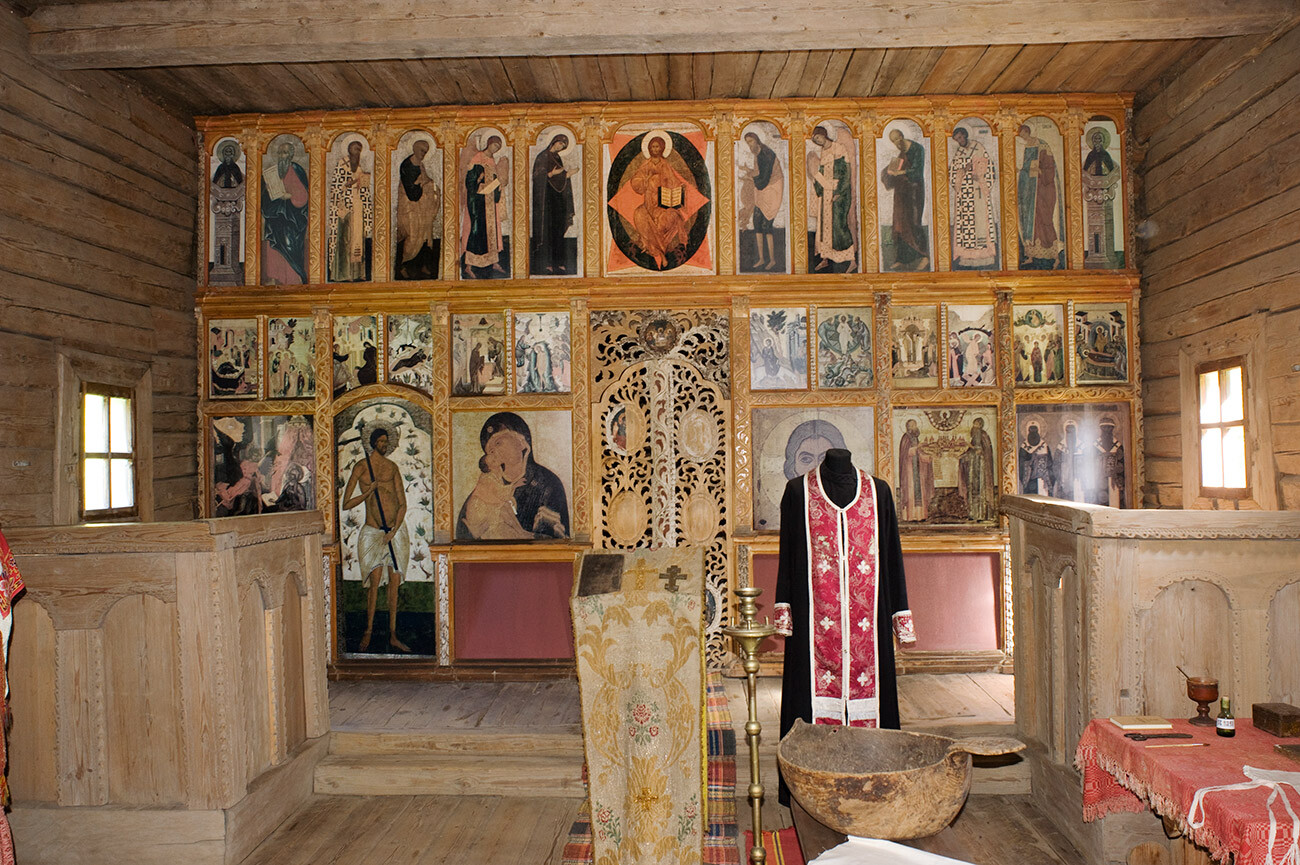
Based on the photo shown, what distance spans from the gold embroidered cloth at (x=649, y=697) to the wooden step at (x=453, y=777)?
2223 millimetres

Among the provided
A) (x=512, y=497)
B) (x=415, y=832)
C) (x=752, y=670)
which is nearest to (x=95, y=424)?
(x=512, y=497)

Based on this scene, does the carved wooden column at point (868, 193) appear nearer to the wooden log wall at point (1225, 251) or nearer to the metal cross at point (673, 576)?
the wooden log wall at point (1225, 251)

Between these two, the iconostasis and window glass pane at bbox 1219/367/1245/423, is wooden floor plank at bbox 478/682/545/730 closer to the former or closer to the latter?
the iconostasis

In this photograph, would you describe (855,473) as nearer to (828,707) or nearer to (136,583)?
(828,707)

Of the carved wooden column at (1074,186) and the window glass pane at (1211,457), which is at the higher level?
the carved wooden column at (1074,186)

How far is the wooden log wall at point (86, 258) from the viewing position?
5430 millimetres

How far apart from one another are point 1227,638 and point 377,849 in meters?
4.50

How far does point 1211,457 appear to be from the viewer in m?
6.16

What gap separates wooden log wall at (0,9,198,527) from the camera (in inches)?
214

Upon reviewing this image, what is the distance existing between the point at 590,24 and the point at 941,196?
3.37m

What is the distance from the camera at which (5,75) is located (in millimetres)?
5367

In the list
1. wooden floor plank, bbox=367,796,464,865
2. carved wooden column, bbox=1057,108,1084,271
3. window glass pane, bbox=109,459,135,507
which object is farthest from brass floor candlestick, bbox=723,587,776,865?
carved wooden column, bbox=1057,108,1084,271

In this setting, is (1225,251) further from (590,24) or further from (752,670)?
(752,670)

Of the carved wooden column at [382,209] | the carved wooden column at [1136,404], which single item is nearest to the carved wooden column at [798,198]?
the carved wooden column at [1136,404]
